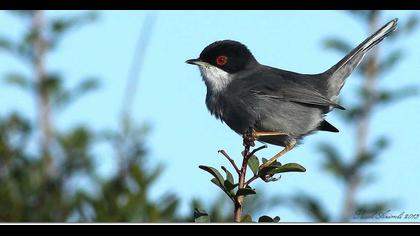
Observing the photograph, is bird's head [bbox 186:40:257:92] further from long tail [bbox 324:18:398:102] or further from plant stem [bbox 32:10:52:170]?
plant stem [bbox 32:10:52:170]

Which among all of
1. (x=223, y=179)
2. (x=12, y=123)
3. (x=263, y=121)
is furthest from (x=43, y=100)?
(x=223, y=179)

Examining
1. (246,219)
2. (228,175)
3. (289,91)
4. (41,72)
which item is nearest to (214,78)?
(289,91)

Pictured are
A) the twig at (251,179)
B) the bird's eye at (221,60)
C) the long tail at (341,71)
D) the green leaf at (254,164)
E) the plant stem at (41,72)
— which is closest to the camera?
the twig at (251,179)

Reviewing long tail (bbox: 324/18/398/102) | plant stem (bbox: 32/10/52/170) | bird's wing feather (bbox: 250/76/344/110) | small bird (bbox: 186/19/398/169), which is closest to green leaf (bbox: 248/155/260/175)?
small bird (bbox: 186/19/398/169)

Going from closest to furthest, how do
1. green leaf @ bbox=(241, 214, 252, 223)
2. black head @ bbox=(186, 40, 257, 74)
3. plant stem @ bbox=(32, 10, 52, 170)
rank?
green leaf @ bbox=(241, 214, 252, 223), black head @ bbox=(186, 40, 257, 74), plant stem @ bbox=(32, 10, 52, 170)

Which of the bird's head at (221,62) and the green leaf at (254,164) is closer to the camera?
the green leaf at (254,164)

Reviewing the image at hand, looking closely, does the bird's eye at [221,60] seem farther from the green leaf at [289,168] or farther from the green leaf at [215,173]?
the green leaf at [215,173]

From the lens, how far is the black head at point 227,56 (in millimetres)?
6031

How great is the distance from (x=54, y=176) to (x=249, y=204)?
5.09 ft

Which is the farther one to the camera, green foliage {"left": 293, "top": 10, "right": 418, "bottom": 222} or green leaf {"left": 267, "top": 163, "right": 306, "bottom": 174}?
green foliage {"left": 293, "top": 10, "right": 418, "bottom": 222}

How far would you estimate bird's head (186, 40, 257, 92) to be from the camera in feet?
19.8

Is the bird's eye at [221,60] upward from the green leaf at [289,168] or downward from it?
upward

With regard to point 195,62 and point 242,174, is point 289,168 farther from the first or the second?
point 195,62

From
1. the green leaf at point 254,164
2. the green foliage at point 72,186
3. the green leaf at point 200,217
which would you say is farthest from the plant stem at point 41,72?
the green leaf at point 200,217
